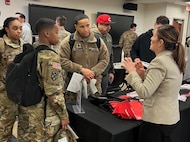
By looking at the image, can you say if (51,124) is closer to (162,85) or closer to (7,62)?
(162,85)

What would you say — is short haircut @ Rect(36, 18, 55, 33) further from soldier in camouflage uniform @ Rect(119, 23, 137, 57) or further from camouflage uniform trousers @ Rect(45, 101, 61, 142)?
soldier in camouflage uniform @ Rect(119, 23, 137, 57)

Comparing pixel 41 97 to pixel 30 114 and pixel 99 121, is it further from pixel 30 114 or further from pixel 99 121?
pixel 99 121

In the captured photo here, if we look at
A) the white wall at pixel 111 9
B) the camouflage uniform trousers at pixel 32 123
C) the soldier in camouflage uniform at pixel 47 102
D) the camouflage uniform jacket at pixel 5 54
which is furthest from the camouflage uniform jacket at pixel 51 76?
the white wall at pixel 111 9

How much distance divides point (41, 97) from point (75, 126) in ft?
1.24

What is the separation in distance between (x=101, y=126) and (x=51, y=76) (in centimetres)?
47

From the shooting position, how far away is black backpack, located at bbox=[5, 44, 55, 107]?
1.48 meters

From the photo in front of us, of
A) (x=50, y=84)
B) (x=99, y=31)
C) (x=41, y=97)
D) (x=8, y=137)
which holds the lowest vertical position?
(x=8, y=137)

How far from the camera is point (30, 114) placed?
5.23ft

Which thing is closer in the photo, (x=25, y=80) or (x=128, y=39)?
(x=25, y=80)

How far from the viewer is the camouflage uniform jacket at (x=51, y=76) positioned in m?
1.49

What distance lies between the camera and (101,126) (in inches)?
58.5

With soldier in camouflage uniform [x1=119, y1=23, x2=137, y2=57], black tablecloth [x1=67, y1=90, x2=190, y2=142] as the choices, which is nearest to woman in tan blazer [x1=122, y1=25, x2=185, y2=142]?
black tablecloth [x1=67, y1=90, x2=190, y2=142]

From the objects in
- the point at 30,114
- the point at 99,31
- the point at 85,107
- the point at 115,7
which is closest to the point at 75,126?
the point at 85,107

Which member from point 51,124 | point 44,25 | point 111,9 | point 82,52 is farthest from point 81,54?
point 111,9
